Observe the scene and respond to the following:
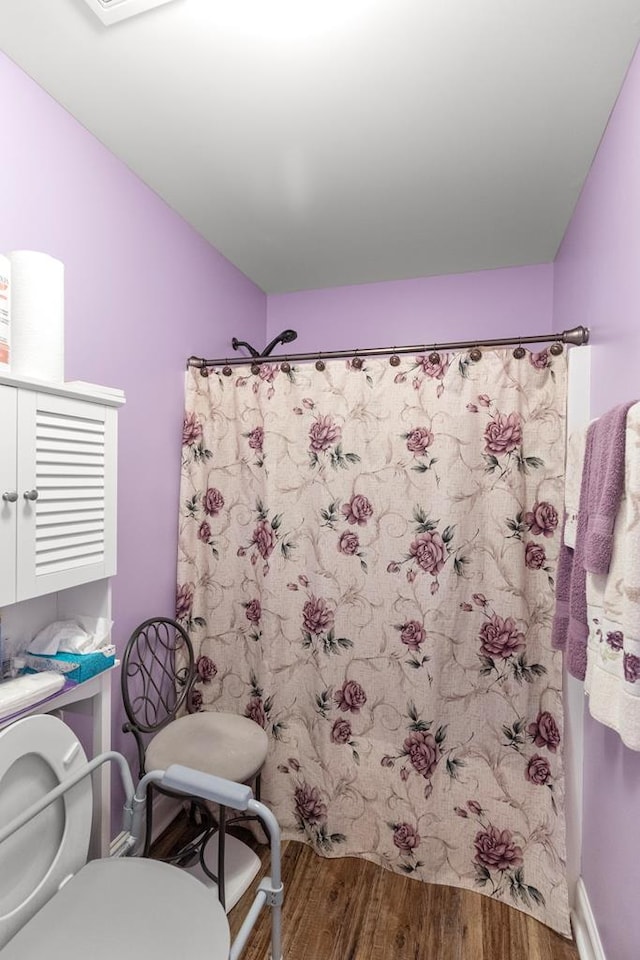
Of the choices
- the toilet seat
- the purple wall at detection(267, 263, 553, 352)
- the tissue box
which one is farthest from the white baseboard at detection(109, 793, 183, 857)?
the purple wall at detection(267, 263, 553, 352)

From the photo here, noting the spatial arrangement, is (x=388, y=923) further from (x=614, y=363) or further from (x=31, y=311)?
(x=31, y=311)

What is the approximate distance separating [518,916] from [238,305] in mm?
2679

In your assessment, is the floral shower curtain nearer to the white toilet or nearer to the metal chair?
the metal chair

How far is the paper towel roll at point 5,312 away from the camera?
3.56 ft

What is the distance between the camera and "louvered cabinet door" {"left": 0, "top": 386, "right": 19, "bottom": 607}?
1.07m

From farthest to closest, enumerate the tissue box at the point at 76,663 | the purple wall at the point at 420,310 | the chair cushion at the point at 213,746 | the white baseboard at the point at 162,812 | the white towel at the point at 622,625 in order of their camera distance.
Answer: the purple wall at the point at 420,310
the white baseboard at the point at 162,812
the chair cushion at the point at 213,746
the tissue box at the point at 76,663
the white towel at the point at 622,625

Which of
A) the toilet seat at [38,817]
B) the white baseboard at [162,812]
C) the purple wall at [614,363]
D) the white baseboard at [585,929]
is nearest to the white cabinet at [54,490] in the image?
the toilet seat at [38,817]

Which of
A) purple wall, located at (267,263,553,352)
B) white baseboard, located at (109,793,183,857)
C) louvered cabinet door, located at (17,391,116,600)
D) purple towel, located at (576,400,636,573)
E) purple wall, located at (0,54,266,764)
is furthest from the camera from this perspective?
purple wall, located at (267,263,553,352)

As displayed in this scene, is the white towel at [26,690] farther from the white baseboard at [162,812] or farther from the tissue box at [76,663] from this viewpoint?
the white baseboard at [162,812]

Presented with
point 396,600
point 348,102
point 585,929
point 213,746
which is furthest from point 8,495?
point 585,929

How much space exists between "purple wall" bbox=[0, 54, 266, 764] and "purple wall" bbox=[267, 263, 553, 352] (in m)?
0.55

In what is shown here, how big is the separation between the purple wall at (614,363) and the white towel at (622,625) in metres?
A: 0.26

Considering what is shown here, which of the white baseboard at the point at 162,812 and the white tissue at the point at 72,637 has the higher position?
the white tissue at the point at 72,637

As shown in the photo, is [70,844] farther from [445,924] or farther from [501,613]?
[501,613]
